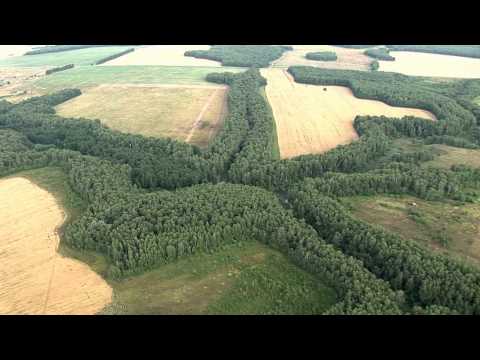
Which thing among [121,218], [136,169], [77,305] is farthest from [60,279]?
[136,169]

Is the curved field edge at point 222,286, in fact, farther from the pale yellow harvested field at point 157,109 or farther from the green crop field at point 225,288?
the pale yellow harvested field at point 157,109

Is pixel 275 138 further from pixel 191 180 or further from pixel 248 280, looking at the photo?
pixel 248 280

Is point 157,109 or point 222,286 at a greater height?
point 157,109

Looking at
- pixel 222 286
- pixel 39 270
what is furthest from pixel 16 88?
pixel 222 286

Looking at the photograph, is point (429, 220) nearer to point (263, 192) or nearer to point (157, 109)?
point (263, 192)

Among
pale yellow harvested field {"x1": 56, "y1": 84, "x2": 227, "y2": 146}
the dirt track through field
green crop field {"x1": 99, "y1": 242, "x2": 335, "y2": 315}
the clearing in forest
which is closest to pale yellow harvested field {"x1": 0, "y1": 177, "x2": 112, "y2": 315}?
green crop field {"x1": 99, "y1": 242, "x2": 335, "y2": 315}
